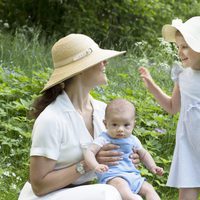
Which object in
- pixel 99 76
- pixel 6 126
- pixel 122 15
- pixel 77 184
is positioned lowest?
pixel 122 15

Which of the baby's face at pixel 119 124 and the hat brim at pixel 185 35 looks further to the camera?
the hat brim at pixel 185 35

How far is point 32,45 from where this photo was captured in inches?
357

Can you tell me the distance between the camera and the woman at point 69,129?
368 cm

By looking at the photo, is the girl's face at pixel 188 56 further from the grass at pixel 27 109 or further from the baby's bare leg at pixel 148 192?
the grass at pixel 27 109

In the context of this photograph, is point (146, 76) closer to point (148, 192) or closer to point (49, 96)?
point (49, 96)

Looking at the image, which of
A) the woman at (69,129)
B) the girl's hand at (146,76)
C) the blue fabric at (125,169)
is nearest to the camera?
the woman at (69,129)

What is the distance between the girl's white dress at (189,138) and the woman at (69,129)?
56 cm

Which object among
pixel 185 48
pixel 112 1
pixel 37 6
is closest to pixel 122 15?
pixel 112 1

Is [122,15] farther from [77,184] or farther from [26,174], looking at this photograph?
[77,184]

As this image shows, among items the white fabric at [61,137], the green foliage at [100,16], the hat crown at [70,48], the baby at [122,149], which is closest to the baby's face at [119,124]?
the baby at [122,149]

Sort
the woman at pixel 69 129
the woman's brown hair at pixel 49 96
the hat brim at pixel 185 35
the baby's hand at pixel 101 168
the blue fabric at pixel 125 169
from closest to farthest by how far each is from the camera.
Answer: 1. the baby's hand at pixel 101 168
2. the woman at pixel 69 129
3. the blue fabric at pixel 125 169
4. the woman's brown hair at pixel 49 96
5. the hat brim at pixel 185 35

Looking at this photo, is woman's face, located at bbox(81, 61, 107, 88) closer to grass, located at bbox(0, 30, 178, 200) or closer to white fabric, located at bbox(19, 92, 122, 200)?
white fabric, located at bbox(19, 92, 122, 200)

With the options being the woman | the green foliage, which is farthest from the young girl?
the green foliage

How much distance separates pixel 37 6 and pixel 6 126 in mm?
6492
